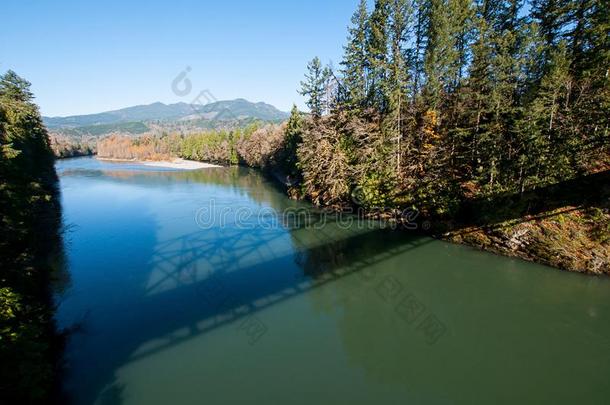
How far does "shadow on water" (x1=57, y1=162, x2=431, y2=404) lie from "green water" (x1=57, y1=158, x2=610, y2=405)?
0.09 meters

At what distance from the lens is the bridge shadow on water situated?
38.8ft

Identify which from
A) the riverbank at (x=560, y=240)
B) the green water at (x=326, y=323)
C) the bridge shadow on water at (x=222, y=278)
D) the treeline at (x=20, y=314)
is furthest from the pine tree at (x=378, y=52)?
the treeline at (x=20, y=314)

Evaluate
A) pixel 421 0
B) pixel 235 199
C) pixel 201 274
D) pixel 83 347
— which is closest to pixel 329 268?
pixel 201 274

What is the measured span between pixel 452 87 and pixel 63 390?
3376cm

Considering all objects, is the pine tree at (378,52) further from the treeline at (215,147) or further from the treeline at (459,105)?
the treeline at (215,147)

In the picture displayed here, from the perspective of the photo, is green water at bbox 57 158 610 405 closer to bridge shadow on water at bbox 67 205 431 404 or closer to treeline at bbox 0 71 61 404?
bridge shadow on water at bbox 67 205 431 404

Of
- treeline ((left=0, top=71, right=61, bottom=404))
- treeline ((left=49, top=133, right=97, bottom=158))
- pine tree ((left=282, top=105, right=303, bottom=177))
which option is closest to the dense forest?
pine tree ((left=282, top=105, right=303, bottom=177))

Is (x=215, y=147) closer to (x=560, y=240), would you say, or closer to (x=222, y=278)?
(x=222, y=278)

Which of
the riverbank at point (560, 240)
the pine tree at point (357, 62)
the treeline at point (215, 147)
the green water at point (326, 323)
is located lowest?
the green water at point (326, 323)

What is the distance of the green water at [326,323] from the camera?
966 cm

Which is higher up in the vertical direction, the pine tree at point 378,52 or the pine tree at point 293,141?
the pine tree at point 378,52

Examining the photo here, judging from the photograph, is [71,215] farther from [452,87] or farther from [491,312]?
[452,87]

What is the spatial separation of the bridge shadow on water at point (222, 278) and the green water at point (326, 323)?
0.30 feet

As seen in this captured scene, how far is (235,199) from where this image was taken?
133 feet
